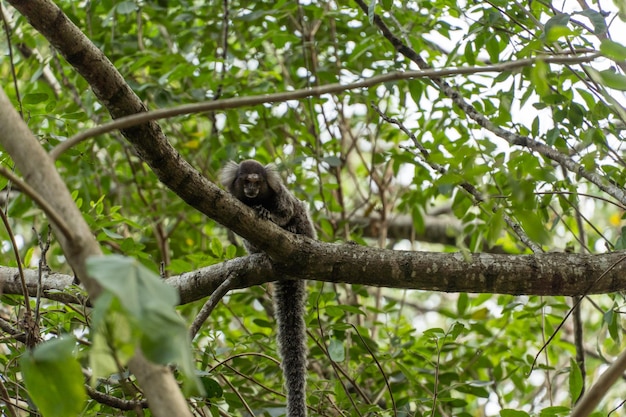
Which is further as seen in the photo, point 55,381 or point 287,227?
point 287,227

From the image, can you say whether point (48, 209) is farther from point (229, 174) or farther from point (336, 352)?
point (229, 174)

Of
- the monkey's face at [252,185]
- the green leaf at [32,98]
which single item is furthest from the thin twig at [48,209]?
the monkey's face at [252,185]

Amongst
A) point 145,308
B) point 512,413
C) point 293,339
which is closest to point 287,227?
point 293,339

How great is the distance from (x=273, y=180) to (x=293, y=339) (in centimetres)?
101

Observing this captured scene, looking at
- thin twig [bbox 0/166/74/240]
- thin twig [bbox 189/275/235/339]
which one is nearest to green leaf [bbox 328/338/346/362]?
thin twig [bbox 189/275/235/339]

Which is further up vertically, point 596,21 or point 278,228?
point 596,21

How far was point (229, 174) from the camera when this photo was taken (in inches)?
175

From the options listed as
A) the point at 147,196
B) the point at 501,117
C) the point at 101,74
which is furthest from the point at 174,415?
the point at 147,196

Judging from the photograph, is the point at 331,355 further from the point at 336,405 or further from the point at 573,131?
the point at 573,131

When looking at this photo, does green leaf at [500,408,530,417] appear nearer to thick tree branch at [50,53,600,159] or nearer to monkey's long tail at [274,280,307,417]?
monkey's long tail at [274,280,307,417]

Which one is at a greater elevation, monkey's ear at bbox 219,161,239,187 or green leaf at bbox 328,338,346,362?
monkey's ear at bbox 219,161,239,187

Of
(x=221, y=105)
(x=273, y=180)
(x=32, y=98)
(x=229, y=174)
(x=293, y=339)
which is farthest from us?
(x=229, y=174)

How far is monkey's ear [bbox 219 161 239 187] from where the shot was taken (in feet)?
14.5

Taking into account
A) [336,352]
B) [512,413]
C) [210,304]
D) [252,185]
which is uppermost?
[252,185]
